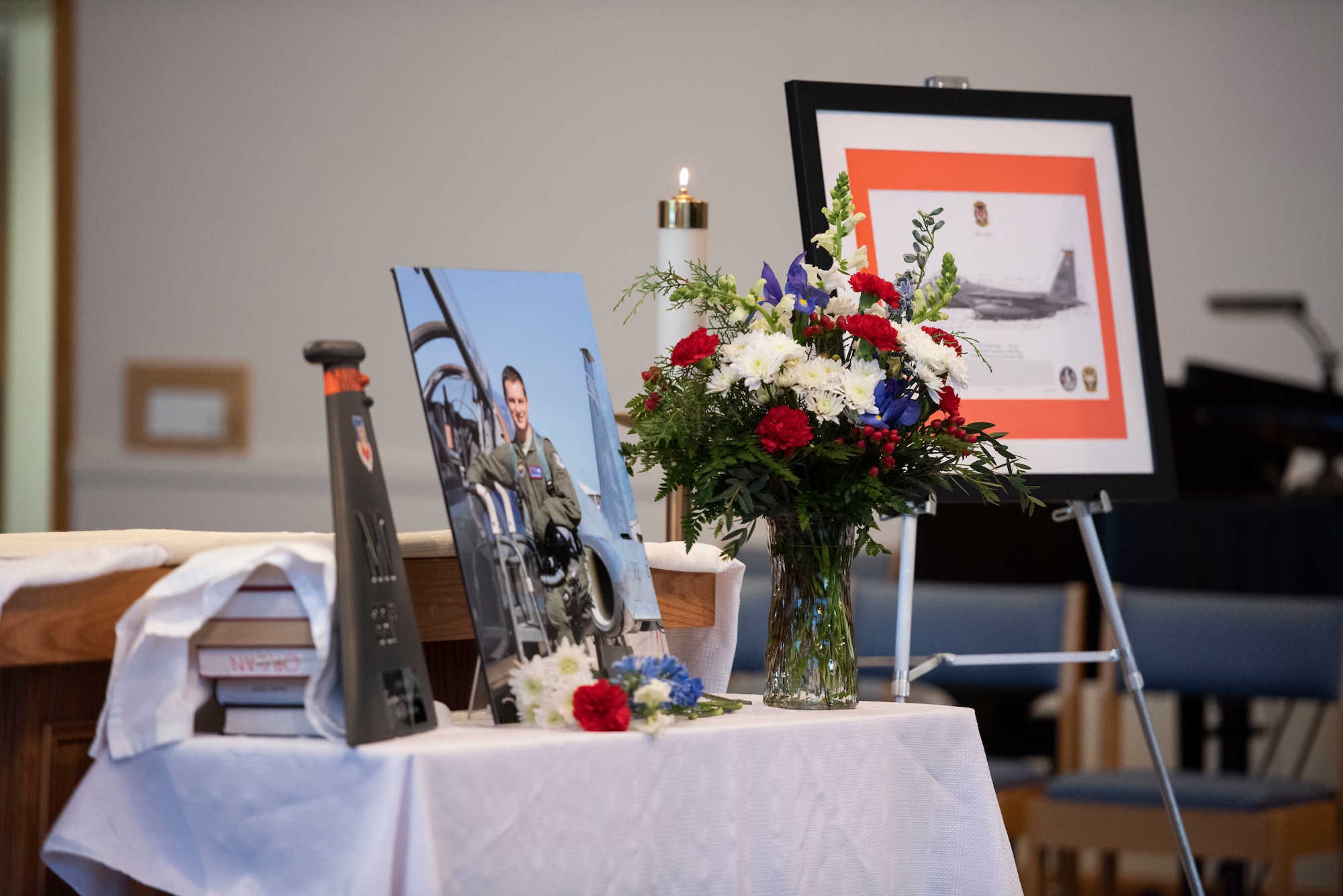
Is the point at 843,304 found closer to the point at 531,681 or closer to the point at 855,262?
the point at 855,262

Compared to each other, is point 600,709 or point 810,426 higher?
point 810,426

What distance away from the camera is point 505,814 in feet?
3.71

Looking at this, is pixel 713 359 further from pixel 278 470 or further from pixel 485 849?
pixel 278 470

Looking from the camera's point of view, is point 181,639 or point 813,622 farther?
point 813,622

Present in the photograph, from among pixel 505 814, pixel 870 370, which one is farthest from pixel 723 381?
pixel 505 814

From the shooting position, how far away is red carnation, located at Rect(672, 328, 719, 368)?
139 cm

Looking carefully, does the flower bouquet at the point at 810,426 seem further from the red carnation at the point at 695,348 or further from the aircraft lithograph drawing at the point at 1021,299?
the aircraft lithograph drawing at the point at 1021,299

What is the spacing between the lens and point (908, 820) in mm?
1373

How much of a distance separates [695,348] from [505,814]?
0.49 metres

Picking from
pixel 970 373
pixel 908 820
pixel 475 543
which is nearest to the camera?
pixel 475 543

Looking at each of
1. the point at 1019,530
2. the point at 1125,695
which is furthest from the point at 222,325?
the point at 1125,695

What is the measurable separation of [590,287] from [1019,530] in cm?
152

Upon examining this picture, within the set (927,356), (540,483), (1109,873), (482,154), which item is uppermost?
(482,154)

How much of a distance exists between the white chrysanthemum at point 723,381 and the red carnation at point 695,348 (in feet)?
0.07
